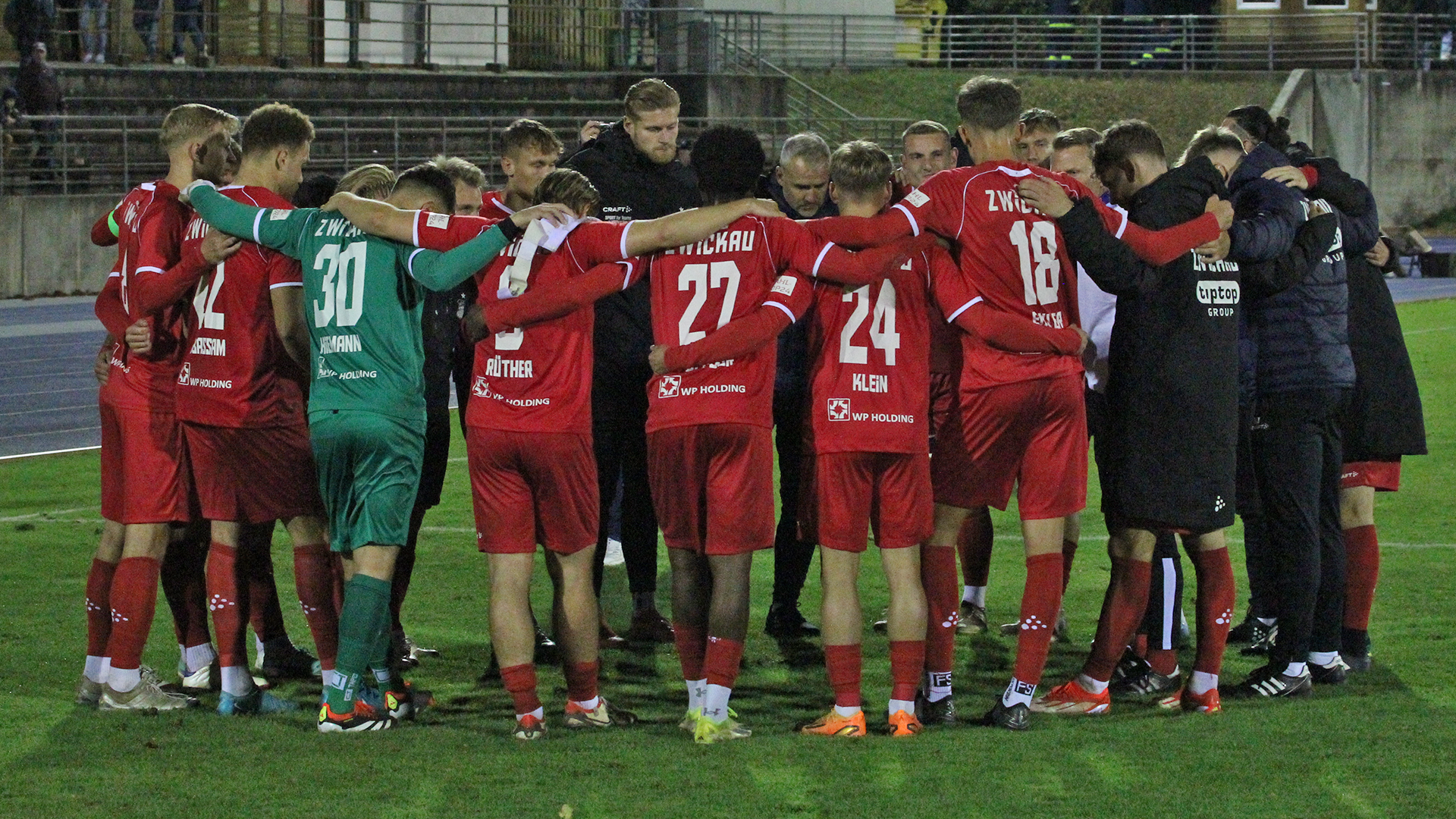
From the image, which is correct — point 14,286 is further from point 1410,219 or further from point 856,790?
point 1410,219

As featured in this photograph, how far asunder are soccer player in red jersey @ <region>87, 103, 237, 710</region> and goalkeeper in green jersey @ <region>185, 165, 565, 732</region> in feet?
1.49

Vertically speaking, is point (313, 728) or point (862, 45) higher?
point (862, 45)

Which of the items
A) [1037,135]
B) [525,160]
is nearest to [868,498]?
[525,160]

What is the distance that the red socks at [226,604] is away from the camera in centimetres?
631

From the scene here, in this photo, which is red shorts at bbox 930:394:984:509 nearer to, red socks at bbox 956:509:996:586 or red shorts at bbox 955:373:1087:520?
red shorts at bbox 955:373:1087:520

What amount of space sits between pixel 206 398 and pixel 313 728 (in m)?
1.26

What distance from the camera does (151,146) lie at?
23484 mm

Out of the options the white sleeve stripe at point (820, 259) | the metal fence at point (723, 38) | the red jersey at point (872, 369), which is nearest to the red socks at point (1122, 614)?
the red jersey at point (872, 369)

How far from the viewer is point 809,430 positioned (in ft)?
21.4

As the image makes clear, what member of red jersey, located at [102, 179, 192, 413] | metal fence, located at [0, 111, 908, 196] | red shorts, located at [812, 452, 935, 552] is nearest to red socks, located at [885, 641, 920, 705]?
red shorts, located at [812, 452, 935, 552]

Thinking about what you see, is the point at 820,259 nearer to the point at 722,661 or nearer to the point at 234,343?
the point at 722,661

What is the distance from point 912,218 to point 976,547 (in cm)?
232

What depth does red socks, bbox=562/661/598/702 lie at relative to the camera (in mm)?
6090

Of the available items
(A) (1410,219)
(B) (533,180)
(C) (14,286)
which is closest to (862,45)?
(A) (1410,219)
